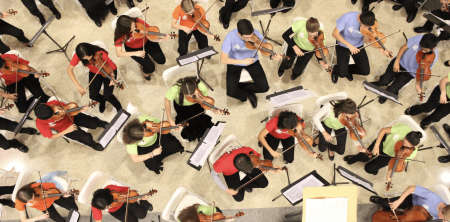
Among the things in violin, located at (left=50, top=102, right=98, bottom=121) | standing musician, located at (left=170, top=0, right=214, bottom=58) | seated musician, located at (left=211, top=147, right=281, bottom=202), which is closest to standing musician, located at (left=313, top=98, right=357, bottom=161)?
seated musician, located at (left=211, top=147, right=281, bottom=202)

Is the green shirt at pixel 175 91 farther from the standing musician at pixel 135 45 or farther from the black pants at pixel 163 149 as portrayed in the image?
the standing musician at pixel 135 45

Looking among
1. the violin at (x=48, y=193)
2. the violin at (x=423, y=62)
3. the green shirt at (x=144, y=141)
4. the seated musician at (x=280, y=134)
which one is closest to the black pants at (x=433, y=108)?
the violin at (x=423, y=62)

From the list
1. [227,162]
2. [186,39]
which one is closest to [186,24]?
[186,39]

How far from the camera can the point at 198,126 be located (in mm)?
3723

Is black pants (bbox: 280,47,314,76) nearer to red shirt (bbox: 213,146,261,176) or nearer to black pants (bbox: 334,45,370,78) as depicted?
black pants (bbox: 334,45,370,78)

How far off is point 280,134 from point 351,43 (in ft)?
5.80

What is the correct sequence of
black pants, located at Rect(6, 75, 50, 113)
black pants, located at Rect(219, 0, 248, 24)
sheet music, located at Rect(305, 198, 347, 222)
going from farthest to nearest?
1. black pants, located at Rect(219, 0, 248, 24)
2. black pants, located at Rect(6, 75, 50, 113)
3. sheet music, located at Rect(305, 198, 347, 222)

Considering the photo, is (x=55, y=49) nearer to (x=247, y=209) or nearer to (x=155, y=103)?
(x=155, y=103)

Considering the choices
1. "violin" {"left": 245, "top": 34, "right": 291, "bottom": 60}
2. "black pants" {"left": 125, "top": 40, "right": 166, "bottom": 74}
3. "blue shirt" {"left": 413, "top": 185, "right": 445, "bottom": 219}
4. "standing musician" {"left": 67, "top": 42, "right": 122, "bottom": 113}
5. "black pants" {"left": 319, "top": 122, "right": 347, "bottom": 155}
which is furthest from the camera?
"black pants" {"left": 125, "top": 40, "right": 166, "bottom": 74}

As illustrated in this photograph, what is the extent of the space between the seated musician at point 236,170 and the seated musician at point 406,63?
2309 mm

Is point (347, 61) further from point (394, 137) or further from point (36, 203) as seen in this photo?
point (36, 203)

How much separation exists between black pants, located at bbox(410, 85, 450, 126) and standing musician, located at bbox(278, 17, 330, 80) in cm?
156

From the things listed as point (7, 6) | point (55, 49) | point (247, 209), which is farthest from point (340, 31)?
point (7, 6)

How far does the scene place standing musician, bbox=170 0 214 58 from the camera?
3.60 m
